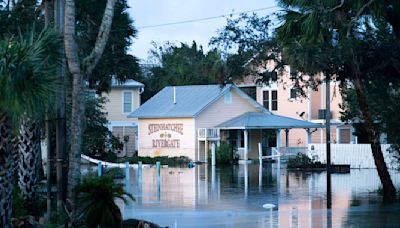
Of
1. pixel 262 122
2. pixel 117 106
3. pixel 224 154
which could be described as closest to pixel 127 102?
pixel 117 106

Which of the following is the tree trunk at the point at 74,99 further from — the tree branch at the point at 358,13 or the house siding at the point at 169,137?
the house siding at the point at 169,137

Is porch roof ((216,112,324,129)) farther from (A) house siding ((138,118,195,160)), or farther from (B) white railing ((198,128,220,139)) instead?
(A) house siding ((138,118,195,160))

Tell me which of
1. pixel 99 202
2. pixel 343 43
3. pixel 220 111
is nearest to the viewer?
pixel 99 202

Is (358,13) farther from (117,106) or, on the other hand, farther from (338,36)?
(117,106)

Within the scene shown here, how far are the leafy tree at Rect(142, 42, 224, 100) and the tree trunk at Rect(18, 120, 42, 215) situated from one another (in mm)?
46612

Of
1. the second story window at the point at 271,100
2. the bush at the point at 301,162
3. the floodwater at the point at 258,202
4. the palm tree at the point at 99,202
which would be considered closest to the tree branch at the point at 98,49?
the palm tree at the point at 99,202

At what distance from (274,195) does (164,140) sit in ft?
100

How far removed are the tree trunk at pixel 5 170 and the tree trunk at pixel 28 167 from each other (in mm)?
5722

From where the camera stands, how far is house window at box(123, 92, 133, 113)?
6222cm

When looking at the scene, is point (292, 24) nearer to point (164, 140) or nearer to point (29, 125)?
point (29, 125)

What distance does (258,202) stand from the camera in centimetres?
2409

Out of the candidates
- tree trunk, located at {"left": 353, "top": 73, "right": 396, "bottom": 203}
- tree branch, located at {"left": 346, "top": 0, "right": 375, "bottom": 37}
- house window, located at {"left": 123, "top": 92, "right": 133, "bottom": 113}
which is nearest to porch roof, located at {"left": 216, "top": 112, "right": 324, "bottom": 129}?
house window, located at {"left": 123, "top": 92, "right": 133, "bottom": 113}

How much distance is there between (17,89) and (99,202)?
3.46 m

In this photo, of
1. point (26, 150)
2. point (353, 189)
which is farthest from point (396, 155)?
point (26, 150)
